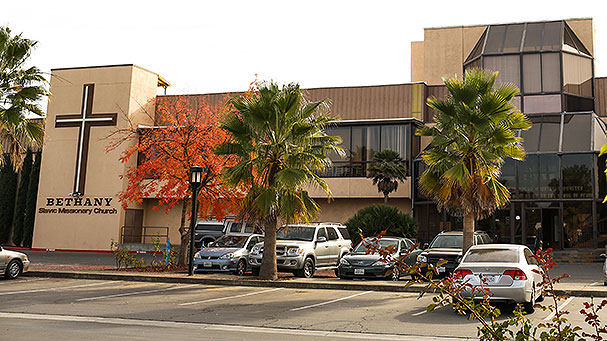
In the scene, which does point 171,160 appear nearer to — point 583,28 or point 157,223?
point 157,223

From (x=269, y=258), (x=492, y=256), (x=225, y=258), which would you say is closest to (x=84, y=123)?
(x=225, y=258)

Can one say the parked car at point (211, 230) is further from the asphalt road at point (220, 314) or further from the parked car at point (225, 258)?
the asphalt road at point (220, 314)

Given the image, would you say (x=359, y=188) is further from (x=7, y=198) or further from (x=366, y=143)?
(x=7, y=198)

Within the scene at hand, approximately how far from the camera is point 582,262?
91.8 ft

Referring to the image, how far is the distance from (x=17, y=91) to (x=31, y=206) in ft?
69.2

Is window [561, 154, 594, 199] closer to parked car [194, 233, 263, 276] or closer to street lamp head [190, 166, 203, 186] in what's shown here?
parked car [194, 233, 263, 276]

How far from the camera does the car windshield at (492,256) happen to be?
12469mm

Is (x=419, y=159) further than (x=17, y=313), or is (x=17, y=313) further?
(x=419, y=159)

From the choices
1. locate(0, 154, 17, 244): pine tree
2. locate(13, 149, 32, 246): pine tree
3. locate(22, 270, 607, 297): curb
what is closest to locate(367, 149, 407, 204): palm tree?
locate(22, 270, 607, 297): curb

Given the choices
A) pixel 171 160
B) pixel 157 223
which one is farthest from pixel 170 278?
pixel 157 223

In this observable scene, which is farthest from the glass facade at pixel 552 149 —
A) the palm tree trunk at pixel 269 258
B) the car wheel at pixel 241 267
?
the palm tree trunk at pixel 269 258

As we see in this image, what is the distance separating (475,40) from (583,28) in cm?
685

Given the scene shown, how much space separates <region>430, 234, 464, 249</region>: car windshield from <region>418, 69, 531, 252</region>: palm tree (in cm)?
235

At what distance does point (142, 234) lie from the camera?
3912cm
